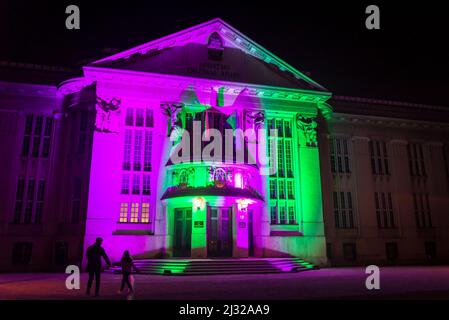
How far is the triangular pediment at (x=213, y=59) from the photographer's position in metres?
26.9

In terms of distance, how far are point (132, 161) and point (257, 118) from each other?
9856 mm

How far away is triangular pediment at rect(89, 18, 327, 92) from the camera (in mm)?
26875

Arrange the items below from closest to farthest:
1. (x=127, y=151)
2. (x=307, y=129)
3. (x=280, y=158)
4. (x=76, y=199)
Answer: (x=76, y=199)
(x=127, y=151)
(x=280, y=158)
(x=307, y=129)

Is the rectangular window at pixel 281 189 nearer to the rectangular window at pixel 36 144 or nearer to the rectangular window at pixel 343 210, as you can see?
the rectangular window at pixel 343 210

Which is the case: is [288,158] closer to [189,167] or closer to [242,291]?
[189,167]

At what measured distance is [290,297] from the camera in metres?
12.0

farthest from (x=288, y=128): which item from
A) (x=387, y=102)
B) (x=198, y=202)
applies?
(x=387, y=102)

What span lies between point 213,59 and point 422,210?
22577mm

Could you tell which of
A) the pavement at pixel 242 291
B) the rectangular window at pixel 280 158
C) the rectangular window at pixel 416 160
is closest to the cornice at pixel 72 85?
the pavement at pixel 242 291

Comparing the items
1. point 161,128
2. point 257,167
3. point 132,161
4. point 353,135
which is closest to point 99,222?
point 132,161

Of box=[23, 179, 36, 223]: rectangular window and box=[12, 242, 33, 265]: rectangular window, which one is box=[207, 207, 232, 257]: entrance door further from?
box=[23, 179, 36, 223]: rectangular window

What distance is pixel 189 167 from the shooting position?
24844mm

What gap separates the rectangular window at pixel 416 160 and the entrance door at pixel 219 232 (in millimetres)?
18498
